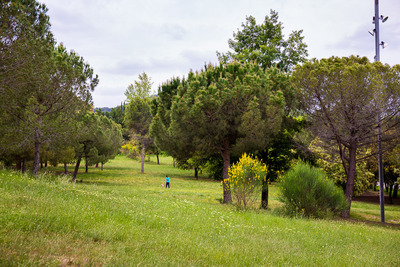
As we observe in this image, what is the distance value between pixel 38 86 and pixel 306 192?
566 inches

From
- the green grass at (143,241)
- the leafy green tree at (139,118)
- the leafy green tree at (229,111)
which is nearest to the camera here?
the green grass at (143,241)

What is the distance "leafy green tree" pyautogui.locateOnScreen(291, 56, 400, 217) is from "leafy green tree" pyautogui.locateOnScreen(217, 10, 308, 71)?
13.5 metres

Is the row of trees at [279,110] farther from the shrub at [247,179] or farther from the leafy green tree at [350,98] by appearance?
the shrub at [247,179]

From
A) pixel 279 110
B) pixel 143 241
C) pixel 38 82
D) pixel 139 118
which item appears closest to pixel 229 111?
pixel 279 110

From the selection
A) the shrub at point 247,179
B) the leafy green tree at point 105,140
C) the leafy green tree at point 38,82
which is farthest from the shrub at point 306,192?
the leafy green tree at point 105,140

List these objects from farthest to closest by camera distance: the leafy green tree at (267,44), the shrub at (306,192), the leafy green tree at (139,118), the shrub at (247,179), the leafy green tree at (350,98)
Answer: the leafy green tree at (139,118), the leafy green tree at (267,44), the leafy green tree at (350,98), the shrub at (247,179), the shrub at (306,192)

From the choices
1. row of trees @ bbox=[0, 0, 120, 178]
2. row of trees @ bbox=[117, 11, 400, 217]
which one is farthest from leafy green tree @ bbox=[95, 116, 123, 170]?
row of trees @ bbox=[117, 11, 400, 217]

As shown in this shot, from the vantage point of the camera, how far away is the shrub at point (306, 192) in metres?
13.5

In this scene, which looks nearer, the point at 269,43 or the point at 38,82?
the point at 38,82

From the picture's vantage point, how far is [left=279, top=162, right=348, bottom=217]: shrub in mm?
13531

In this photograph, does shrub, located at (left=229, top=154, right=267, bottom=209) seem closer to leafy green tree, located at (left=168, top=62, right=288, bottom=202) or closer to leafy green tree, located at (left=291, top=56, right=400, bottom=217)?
leafy green tree, located at (left=168, top=62, right=288, bottom=202)

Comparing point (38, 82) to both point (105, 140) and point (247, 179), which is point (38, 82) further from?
point (105, 140)

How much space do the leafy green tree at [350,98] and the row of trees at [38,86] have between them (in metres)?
13.4

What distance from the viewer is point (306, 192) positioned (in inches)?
532
